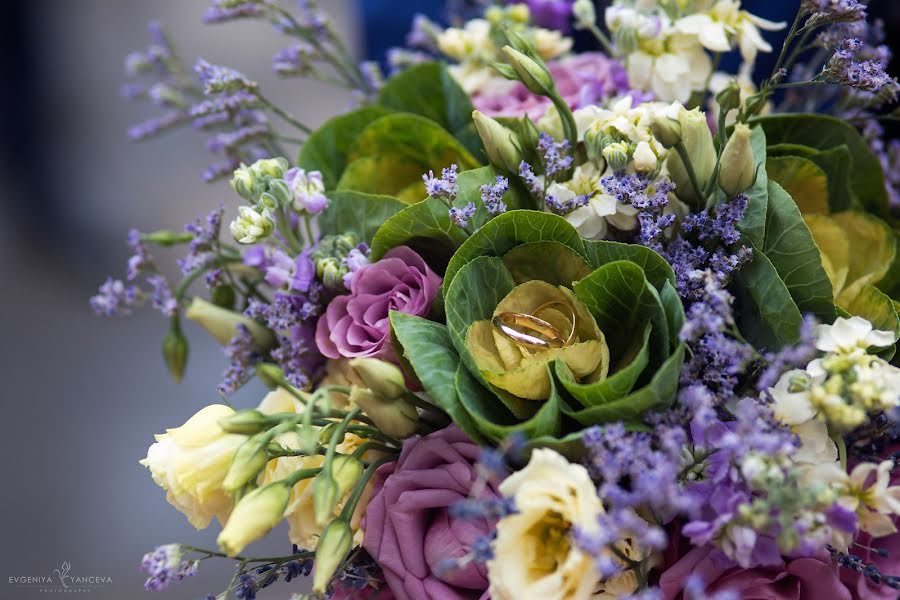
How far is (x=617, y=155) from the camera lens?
436 mm

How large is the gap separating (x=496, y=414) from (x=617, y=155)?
6.1 inches

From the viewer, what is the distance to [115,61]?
1.96 m

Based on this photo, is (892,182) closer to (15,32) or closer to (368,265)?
(368,265)

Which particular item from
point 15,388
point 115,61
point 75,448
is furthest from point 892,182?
point 115,61

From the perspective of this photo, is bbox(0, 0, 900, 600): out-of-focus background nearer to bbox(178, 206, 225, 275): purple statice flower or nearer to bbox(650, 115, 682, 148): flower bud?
bbox(178, 206, 225, 275): purple statice flower

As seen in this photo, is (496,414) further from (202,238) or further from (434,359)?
(202,238)

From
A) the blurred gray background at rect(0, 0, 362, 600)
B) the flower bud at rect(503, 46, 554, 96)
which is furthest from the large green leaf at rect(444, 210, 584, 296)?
the blurred gray background at rect(0, 0, 362, 600)

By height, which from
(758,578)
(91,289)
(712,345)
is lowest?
(91,289)

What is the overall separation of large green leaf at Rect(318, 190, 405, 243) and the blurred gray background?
672 millimetres

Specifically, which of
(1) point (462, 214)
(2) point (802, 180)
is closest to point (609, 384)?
(1) point (462, 214)

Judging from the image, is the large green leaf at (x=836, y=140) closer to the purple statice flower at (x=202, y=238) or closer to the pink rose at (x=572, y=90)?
the pink rose at (x=572, y=90)

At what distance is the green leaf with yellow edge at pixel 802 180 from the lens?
50 cm

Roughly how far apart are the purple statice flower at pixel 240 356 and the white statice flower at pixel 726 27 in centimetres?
36

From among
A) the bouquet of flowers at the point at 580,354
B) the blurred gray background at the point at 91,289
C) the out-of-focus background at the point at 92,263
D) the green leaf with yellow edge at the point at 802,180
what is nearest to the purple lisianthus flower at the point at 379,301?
the bouquet of flowers at the point at 580,354
